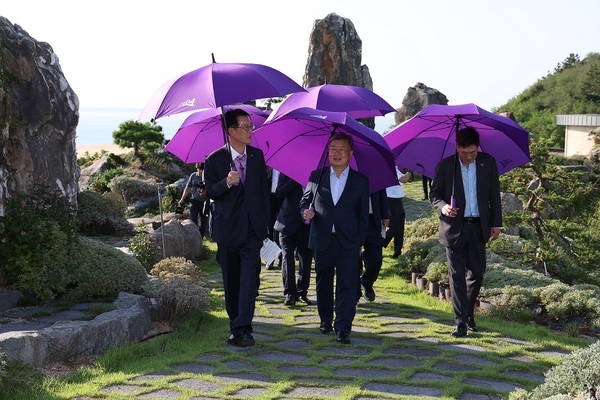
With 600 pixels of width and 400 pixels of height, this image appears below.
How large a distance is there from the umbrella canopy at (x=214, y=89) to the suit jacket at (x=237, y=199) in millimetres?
563

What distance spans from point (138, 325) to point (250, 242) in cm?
122

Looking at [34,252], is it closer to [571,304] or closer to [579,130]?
[571,304]

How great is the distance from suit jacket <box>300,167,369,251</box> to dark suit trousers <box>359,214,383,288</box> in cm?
158

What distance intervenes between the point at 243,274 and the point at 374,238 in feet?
8.22

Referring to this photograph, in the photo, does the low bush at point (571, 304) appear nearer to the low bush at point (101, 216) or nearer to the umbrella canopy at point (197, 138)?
the umbrella canopy at point (197, 138)

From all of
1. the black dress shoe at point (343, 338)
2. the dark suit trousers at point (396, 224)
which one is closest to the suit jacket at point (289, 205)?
the black dress shoe at point (343, 338)

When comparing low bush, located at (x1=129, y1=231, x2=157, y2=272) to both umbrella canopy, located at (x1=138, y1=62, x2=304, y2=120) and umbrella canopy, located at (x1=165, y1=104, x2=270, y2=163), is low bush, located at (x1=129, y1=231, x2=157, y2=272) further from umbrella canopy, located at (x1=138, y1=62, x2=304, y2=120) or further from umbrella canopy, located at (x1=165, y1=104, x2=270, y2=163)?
umbrella canopy, located at (x1=138, y1=62, x2=304, y2=120)

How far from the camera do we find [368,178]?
8117 millimetres

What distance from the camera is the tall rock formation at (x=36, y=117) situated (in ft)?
34.5

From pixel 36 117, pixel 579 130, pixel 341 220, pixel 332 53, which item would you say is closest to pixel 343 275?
pixel 341 220

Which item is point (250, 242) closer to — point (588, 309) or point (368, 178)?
point (368, 178)

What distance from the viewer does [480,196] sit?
8.00 meters

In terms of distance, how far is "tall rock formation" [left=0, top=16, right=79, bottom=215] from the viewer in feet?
34.5

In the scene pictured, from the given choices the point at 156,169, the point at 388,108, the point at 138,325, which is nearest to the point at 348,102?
the point at 388,108
